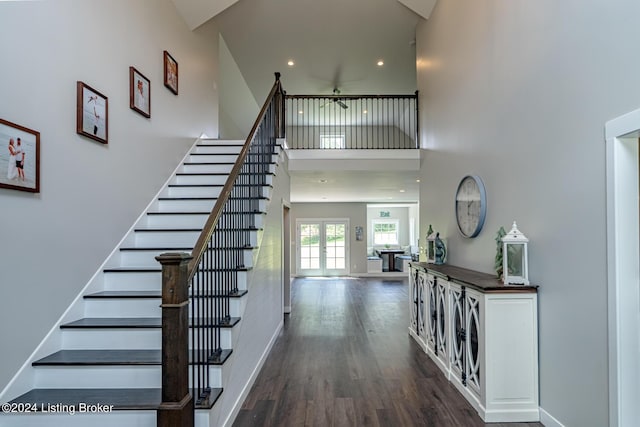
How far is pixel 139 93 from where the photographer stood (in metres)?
3.66

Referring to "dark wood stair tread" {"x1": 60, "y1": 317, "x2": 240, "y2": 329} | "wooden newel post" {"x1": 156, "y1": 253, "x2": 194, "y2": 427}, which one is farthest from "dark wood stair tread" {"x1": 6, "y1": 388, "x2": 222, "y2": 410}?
"dark wood stair tread" {"x1": 60, "y1": 317, "x2": 240, "y2": 329}

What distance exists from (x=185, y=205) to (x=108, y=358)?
199cm

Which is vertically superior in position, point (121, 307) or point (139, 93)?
point (139, 93)

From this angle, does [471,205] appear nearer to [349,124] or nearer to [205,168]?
[205,168]

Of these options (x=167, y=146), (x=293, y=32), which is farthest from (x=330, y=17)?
(x=167, y=146)

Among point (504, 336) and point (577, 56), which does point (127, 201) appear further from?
point (577, 56)

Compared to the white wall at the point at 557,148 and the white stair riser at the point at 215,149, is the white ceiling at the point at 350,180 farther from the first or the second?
the white wall at the point at 557,148

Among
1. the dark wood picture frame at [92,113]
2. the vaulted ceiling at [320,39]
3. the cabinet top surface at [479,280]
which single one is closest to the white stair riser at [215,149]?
the vaulted ceiling at [320,39]

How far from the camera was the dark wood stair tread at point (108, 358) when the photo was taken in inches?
87.7

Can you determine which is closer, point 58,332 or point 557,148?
point 557,148

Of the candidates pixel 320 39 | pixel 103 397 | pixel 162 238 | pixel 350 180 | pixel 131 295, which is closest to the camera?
pixel 103 397

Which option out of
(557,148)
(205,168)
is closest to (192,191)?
(205,168)

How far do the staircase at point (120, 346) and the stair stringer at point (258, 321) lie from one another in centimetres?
12

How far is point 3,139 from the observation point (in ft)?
6.77
